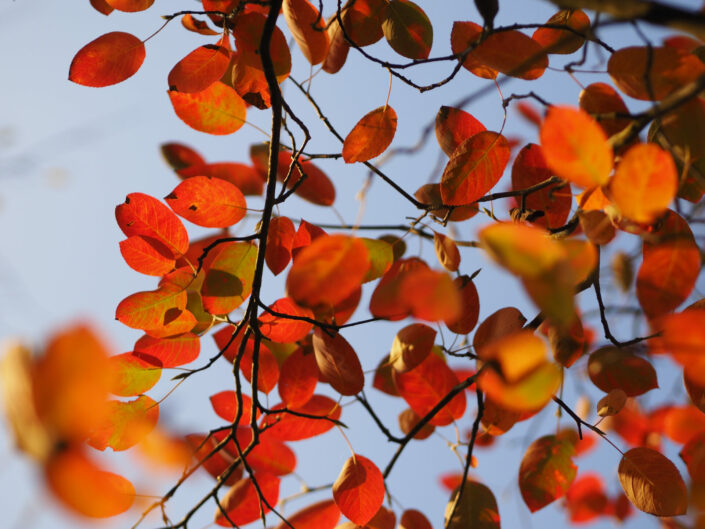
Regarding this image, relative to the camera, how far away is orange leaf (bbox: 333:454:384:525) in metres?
0.78

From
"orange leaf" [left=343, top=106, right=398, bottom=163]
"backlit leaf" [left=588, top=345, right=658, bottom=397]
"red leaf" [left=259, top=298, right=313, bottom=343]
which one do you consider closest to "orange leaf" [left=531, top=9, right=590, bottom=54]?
"orange leaf" [left=343, top=106, right=398, bottom=163]

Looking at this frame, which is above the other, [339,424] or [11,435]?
[11,435]

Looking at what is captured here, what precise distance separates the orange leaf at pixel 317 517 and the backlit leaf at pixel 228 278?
0.41 m

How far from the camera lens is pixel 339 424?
0.81 m

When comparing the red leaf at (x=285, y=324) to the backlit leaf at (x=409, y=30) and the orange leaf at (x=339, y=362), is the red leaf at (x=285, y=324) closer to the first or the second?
the orange leaf at (x=339, y=362)

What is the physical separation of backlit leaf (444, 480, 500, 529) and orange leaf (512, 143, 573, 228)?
0.46 metres

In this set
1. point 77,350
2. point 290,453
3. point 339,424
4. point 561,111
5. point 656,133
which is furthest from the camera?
point 290,453

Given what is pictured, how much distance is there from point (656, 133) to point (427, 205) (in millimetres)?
334

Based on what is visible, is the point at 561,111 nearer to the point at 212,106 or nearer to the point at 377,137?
the point at 377,137

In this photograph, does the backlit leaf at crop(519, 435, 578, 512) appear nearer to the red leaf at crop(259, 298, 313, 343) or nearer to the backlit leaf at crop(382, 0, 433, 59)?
the red leaf at crop(259, 298, 313, 343)

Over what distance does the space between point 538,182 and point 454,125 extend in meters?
0.16

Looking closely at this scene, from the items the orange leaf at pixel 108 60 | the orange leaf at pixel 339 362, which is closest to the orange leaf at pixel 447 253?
the orange leaf at pixel 339 362

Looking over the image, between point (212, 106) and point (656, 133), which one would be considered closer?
point (656, 133)

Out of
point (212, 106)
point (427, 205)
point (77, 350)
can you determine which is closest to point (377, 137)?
point (427, 205)
